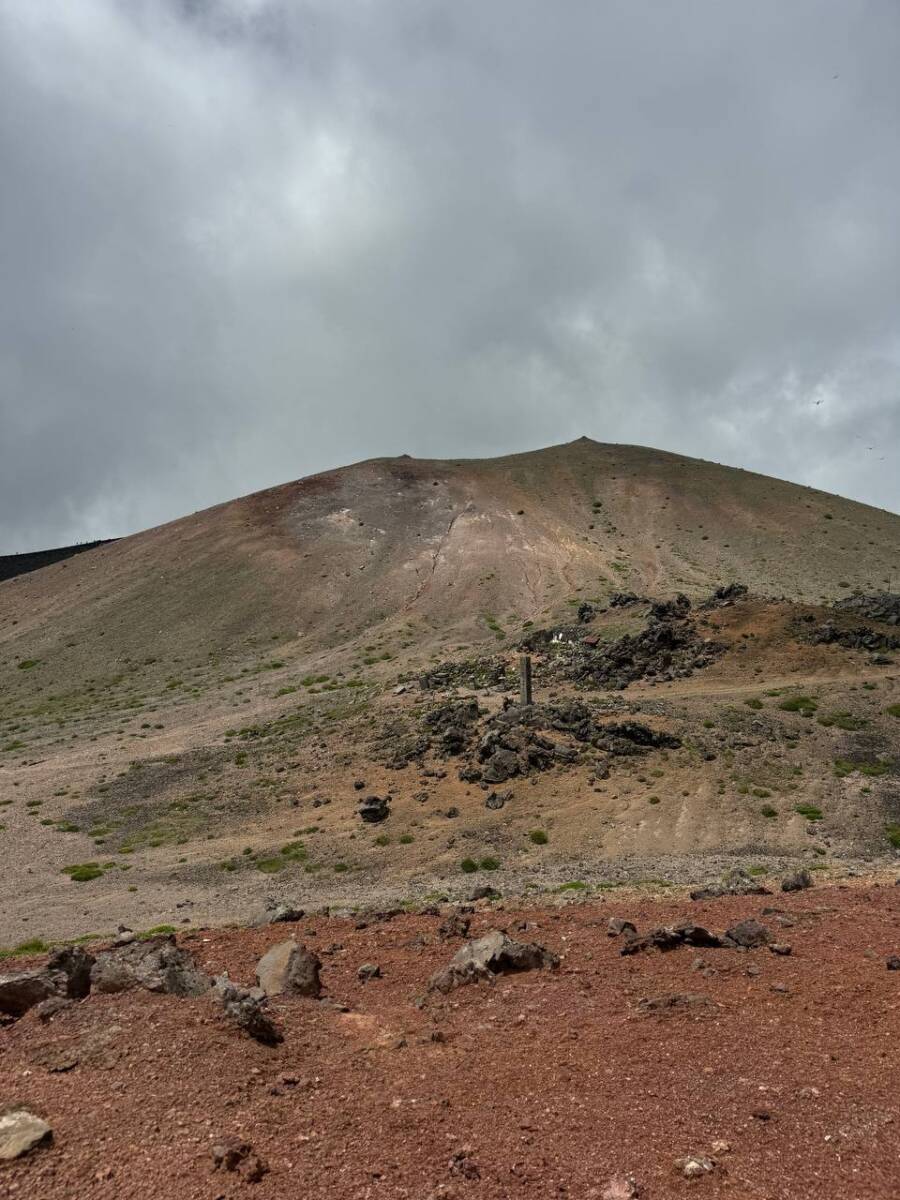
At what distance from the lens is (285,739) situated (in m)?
39.8

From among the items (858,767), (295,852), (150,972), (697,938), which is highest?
(150,972)

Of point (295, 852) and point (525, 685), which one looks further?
point (525, 685)

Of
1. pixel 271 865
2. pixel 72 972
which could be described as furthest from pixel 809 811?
pixel 72 972

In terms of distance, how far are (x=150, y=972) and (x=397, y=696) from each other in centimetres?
3204

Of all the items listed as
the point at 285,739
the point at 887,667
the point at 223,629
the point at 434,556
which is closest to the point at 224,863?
the point at 285,739

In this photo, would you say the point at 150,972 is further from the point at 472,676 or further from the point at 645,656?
the point at 645,656

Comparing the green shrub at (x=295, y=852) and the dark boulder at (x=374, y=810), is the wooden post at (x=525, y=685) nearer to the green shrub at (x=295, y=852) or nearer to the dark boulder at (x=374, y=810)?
the dark boulder at (x=374, y=810)

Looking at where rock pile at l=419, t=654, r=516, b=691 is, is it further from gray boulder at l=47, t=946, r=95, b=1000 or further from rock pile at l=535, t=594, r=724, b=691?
gray boulder at l=47, t=946, r=95, b=1000

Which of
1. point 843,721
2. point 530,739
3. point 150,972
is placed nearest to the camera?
Result: point 150,972

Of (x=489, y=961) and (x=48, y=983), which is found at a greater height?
(x=48, y=983)

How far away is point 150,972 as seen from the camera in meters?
11.2

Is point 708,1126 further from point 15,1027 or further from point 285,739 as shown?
point 285,739

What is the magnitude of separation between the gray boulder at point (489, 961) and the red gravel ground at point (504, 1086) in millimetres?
278

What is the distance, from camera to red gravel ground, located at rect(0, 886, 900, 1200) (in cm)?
769
